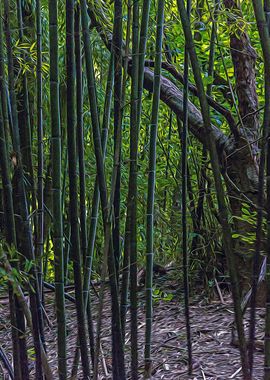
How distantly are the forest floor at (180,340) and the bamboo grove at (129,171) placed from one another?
3cm

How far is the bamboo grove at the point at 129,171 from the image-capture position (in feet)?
5.50

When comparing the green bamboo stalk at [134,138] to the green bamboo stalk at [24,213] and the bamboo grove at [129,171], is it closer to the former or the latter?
the bamboo grove at [129,171]

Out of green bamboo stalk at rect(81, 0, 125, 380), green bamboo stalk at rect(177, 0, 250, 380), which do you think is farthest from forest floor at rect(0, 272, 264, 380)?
green bamboo stalk at rect(177, 0, 250, 380)

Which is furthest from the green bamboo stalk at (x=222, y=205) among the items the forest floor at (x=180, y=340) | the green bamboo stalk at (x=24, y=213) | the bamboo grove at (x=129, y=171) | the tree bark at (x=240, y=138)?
the tree bark at (x=240, y=138)

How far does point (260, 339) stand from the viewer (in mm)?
2430

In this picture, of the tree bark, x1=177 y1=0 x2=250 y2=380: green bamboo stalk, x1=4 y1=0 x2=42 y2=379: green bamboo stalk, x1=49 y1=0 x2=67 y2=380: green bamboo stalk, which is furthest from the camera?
the tree bark

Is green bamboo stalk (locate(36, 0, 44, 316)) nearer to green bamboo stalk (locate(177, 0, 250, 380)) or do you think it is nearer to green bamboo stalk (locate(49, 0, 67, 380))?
green bamboo stalk (locate(49, 0, 67, 380))

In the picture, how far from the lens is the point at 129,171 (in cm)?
186

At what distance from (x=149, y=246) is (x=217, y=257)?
1.26 metres

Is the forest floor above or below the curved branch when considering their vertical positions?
below

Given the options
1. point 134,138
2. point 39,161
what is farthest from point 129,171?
point 39,161

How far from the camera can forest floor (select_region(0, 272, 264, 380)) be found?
2.32 meters

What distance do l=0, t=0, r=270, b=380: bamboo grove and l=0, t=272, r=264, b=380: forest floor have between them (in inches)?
1.3

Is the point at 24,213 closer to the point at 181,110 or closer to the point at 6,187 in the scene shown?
the point at 6,187
